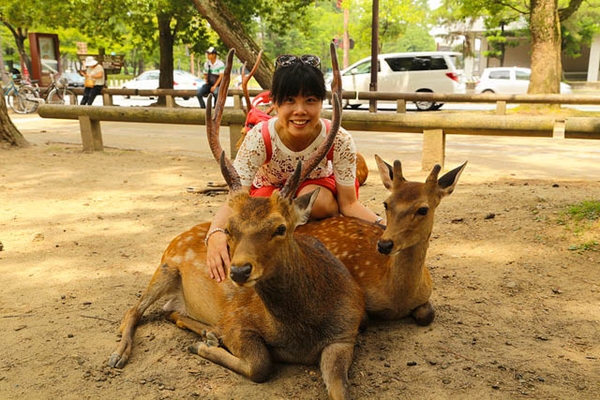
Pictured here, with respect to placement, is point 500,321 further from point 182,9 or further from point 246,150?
point 182,9

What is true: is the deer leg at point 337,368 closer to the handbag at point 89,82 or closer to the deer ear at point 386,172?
the deer ear at point 386,172

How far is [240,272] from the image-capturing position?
7.70 ft

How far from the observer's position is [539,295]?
3.62 metres

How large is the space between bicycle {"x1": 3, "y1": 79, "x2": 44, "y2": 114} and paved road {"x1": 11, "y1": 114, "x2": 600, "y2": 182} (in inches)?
162

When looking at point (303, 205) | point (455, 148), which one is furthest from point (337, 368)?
point (455, 148)

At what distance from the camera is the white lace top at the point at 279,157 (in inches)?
138

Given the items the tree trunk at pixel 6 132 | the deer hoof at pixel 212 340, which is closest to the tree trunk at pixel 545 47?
the tree trunk at pixel 6 132

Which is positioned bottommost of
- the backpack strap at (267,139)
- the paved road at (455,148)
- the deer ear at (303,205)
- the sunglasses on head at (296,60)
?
the paved road at (455,148)

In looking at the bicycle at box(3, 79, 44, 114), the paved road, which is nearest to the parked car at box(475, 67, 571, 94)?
the paved road

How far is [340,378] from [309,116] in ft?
4.70

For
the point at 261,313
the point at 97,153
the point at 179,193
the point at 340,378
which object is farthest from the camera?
the point at 97,153

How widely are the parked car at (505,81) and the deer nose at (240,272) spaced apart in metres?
21.3

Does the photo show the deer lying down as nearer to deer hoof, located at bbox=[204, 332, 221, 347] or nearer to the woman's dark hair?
the woman's dark hair

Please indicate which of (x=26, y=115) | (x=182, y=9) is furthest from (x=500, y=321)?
(x=26, y=115)
